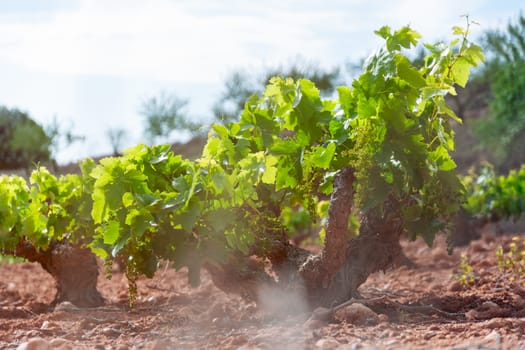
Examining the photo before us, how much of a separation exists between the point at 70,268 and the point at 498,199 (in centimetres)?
601

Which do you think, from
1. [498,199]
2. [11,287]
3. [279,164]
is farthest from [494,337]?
[498,199]

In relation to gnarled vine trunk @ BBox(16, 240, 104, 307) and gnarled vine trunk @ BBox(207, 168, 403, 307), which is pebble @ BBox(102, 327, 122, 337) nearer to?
gnarled vine trunk @ BBox(207, 168, 403, 307)

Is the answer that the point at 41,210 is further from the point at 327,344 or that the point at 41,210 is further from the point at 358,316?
the point at 327,344

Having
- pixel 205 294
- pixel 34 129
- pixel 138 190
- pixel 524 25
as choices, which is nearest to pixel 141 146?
pixel 138 190

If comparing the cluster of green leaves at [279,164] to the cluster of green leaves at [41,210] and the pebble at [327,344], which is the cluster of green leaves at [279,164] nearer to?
the pebble at [327,344]

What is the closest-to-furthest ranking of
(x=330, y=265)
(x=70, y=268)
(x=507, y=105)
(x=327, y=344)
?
(x=327, y=344) → (x=330, y=265) → (x=70, y=268) → (x=507, y=105)

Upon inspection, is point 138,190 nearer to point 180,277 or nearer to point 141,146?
point 141,146

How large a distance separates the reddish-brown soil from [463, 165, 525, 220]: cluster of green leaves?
3135 millimetres

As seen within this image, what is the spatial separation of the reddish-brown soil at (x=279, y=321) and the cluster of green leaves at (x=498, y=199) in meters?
3.14

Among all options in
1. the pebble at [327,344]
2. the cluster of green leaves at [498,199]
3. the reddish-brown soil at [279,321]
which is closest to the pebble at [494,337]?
the reddish-brown soil at [279,321]

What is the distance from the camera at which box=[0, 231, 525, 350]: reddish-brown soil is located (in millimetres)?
3174

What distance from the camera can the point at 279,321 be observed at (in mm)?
3832

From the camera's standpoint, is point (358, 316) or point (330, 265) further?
point (330, 265)

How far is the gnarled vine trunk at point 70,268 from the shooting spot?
511 centimetres
